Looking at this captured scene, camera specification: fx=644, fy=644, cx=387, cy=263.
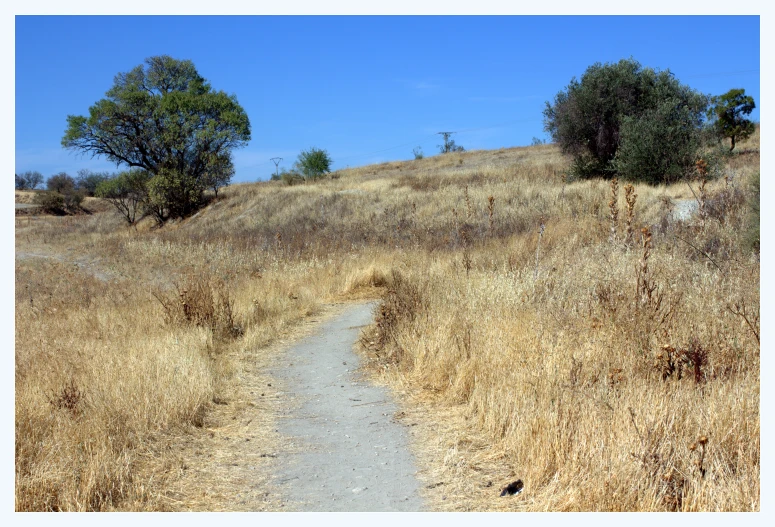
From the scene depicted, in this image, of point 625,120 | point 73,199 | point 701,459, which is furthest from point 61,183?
point 701,459

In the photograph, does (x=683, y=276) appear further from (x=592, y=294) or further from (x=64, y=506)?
(x=64, y=506)

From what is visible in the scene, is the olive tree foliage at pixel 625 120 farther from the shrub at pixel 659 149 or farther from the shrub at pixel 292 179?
the shrub at pixel 292 179

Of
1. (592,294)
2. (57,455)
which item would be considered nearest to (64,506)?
(57,455)

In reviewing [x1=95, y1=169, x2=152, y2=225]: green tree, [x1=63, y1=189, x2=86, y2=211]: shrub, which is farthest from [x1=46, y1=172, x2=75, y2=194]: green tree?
[x1=95, y1=169, x2=152, y2=225]: green tree

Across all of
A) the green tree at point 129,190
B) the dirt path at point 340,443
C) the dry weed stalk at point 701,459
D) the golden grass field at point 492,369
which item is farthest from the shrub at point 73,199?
the dry weed stalk at point 701,459

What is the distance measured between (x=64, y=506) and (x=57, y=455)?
61 cm

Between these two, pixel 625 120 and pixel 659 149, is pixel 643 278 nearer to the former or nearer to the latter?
pixel 659 149

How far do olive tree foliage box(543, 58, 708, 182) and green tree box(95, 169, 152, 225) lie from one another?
26762mm

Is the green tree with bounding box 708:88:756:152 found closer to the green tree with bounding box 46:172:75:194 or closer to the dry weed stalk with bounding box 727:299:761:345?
the dry weed stalk with bounding box 727:299:761:345

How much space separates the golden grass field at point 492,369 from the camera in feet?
13.5

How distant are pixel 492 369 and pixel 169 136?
4029 cm

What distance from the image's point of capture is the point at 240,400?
659 cm

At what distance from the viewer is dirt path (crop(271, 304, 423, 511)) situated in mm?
4270

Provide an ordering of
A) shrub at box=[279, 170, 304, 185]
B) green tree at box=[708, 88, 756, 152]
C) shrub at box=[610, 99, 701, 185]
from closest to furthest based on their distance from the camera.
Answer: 1. shrub at box=[610, 99, 701, 185]
2. green tree at box=[708, 88, 756, 152]
3. shrub at box=[279, 170, 304, 185]
